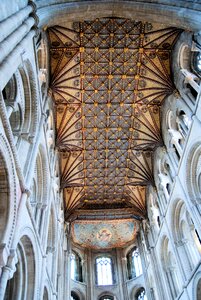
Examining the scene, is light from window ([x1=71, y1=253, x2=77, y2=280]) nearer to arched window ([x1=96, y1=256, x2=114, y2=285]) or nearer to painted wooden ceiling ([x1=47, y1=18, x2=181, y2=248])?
arched window ([x1=96, y1=256, x2=114, y2=285])

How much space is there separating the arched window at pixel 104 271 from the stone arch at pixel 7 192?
17.8m

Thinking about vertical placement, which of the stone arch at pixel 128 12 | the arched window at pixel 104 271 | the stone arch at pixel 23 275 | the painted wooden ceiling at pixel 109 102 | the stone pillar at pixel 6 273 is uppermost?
the painted wooden ceiling at pixel 109 102

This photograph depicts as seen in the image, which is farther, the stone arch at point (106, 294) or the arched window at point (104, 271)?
the arched window at point (104, 271)

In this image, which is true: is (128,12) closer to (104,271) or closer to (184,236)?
(184,236)

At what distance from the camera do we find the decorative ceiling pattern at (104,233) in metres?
22.5

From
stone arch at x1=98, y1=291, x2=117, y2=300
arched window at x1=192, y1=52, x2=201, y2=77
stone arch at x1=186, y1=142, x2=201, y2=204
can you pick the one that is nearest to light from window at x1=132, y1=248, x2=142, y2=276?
stone arch at x1=98, y1=291, x2=117, y2=300

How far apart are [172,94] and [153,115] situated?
2189mm

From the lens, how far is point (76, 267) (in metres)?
22.3

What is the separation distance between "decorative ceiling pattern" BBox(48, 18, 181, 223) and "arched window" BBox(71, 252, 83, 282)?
488cm

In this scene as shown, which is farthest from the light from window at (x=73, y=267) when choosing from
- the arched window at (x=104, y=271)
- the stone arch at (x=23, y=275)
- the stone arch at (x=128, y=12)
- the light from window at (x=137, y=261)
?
the stone arch at (x=128, y=12)

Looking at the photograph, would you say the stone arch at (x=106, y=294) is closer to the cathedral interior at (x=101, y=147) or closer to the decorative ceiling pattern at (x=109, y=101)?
the cathedral interior at (x=101, y=147)

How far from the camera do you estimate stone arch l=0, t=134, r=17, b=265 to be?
672 cm

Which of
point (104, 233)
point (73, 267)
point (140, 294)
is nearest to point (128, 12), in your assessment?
point (104, 233)

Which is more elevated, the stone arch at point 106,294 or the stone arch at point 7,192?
the stone arch at point 106,294
